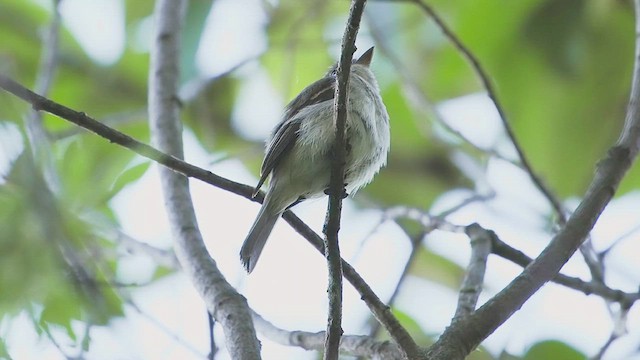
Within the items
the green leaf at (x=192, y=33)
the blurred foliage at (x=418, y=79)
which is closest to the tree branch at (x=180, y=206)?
the blurred foliage at (x=418, y=79)

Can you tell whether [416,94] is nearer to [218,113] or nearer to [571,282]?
[571,282]

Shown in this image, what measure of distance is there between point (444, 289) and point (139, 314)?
3.46 metres

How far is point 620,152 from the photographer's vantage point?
3686 millimetres

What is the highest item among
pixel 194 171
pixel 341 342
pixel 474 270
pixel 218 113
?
pixel 218 113

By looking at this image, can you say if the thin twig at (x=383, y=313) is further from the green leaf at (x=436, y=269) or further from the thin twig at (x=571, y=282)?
the green leaf at (x=436, y=269)

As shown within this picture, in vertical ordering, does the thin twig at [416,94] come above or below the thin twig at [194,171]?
above

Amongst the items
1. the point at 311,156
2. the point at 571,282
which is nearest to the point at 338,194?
the point at 311,156

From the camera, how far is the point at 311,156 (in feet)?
13.0

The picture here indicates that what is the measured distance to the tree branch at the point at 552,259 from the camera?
9.96 feet

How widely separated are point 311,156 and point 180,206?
58cm

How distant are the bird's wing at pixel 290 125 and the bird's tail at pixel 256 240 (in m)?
0.18

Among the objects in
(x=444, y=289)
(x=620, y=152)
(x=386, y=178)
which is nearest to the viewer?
(x=620, y=152)

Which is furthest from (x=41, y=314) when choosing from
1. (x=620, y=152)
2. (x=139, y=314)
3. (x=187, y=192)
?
(x=620, y=152)

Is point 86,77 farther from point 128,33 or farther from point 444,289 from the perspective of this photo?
point 444,289
